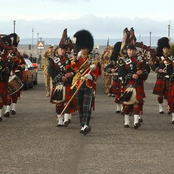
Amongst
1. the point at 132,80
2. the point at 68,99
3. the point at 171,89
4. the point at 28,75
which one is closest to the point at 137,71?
the point at 132,80

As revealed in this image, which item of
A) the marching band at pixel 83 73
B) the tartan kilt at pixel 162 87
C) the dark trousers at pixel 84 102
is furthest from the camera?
the tartan kilt at pixel 162 87

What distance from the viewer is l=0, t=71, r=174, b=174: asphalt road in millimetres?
7387

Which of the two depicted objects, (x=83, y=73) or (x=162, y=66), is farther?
(x=162, y=66)

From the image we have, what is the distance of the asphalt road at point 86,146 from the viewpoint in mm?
7387

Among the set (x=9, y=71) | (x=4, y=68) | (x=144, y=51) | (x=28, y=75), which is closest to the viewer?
(x=144, y=51)

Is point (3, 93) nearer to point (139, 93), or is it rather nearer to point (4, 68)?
point (4, 68)

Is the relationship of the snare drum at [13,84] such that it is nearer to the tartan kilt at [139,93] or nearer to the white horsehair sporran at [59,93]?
the white horsehair sporran at [59,93]

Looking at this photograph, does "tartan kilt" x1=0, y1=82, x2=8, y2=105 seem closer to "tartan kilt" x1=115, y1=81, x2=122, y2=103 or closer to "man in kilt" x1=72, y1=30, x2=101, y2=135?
"man in kilt" x1=72, y1=30, x2=101, y2=135

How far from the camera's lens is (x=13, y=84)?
→ 527 inches

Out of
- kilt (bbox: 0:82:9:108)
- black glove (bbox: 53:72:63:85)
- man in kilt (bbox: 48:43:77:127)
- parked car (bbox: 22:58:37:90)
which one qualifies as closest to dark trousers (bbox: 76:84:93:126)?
man in kilt (bbox: 48:43:77:127)

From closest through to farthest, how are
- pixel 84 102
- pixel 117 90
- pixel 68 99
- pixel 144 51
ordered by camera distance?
pixel 84 102 < pixel 68 99 < pixel 144 51 < pixel 117 90

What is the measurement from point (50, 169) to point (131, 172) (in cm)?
107

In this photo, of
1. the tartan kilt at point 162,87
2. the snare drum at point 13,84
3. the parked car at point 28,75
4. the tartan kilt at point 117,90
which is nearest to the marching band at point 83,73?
the snare drum at point 13,84

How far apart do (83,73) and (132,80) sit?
49.7 inches
